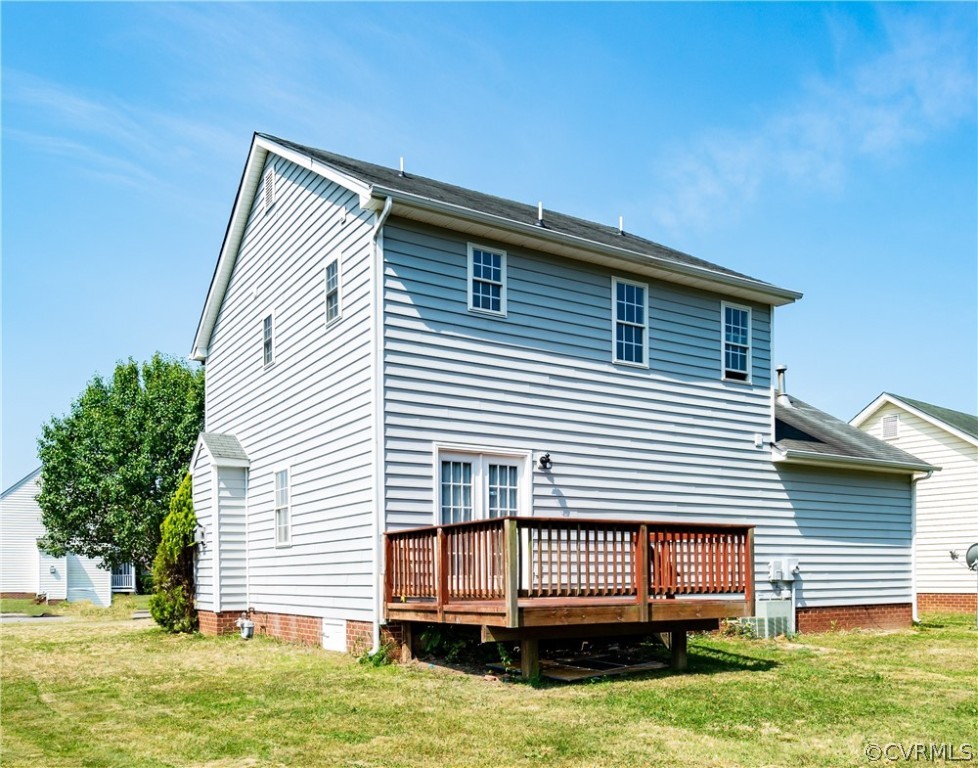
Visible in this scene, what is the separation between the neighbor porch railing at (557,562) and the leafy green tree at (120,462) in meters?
21.9

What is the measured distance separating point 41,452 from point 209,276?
17.6 meters

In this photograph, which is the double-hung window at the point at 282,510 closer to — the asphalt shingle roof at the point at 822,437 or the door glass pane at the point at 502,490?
Answer: the door glass pane at the point at 502,490

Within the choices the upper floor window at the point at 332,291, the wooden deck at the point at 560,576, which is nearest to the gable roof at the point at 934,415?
the wooden deck at the point at 560,576

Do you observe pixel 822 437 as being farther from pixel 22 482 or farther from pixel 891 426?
pixel 22 482

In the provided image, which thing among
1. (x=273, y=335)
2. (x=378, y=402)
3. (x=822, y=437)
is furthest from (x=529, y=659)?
(x=822, y=437)

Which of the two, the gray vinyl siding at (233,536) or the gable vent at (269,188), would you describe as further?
the gray vinyl siding at (233,536)

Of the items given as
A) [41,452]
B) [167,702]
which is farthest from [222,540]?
[41,452]

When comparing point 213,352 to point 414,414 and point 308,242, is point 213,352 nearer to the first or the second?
point 308,242

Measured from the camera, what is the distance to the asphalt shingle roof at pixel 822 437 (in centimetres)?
1814

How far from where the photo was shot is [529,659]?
1055cm

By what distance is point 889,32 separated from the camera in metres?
14.9

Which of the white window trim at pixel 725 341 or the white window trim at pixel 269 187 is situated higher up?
the white window trim at pixel 269 187

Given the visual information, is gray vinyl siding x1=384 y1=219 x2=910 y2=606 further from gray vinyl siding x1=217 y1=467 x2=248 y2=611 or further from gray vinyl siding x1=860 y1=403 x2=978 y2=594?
gray vinyl siding x1=860 y1=403 x2=978 y2=594

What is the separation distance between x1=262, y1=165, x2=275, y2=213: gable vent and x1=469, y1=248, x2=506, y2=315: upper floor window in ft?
17.2
